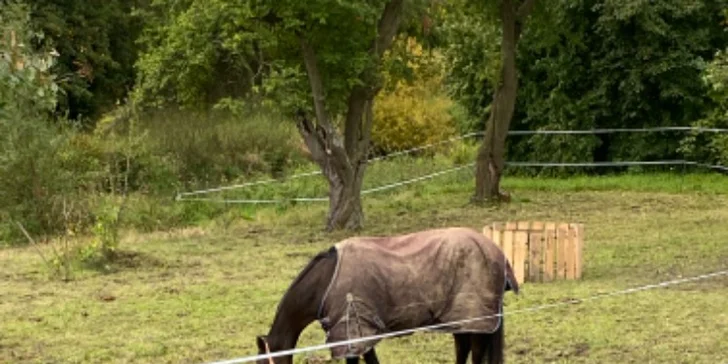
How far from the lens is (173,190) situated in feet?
78.1

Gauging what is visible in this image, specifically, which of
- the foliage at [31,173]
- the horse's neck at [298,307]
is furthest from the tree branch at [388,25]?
the horse's neck at [298,307]

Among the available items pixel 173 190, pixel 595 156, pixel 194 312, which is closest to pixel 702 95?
pixel 595 156

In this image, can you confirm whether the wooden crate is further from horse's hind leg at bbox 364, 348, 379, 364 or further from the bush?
the bush

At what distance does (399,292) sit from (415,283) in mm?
142

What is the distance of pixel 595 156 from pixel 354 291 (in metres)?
19.6

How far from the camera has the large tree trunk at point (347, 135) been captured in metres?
18.5

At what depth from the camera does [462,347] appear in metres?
8.36

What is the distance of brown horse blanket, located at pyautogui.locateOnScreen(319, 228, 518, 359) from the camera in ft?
24.7

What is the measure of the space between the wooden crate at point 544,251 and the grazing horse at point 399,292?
446 cm

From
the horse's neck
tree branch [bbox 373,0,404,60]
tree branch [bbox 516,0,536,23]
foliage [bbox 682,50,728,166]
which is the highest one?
tree branch [bbox 516,0,536,23]

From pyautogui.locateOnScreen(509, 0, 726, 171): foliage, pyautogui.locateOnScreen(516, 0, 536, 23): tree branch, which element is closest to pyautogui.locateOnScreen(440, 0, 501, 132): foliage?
pyautogui.locateOnScreen(516, 0, 536, 23): tree branch

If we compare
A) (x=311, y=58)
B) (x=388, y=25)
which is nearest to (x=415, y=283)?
(x=311, y=58)

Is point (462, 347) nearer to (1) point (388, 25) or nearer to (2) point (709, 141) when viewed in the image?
(1) point (388, 25)

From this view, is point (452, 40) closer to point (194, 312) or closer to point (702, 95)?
point (702, 95)
